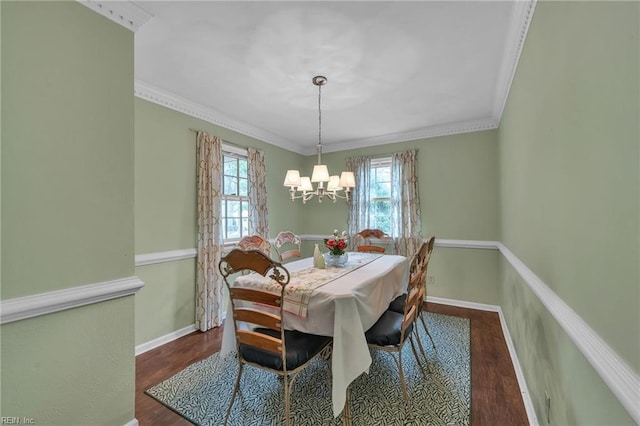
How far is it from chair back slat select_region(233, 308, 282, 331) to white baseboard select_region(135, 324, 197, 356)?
1694 millimetres

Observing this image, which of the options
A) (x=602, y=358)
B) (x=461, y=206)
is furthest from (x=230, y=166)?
(x=602, y=358)

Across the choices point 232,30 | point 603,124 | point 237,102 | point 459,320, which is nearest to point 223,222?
point 237,102

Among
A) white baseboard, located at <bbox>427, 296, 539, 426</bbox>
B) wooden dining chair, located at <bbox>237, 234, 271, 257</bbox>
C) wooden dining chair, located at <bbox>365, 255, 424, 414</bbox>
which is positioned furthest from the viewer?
wooden dining chair, located at <bbox>237, 234, 271, 257</bbox>

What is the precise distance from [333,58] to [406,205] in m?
2.60

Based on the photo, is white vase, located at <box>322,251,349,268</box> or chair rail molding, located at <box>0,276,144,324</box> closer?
chair rail molding, located at <box>0,276,144,324</box>

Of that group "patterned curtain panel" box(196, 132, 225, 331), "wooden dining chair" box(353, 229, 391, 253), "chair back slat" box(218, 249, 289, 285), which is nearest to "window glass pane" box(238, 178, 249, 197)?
"patterned curtain panel" box(196, 132, 225, 331)

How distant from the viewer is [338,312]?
1688mm

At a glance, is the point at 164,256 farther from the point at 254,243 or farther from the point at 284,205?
the point at 284,205

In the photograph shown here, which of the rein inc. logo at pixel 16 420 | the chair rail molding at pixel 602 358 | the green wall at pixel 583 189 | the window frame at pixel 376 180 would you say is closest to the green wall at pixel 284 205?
the window frame at pixel 376 180

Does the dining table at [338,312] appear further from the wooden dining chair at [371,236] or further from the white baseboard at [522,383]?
the wooden dining chair at [371,236]

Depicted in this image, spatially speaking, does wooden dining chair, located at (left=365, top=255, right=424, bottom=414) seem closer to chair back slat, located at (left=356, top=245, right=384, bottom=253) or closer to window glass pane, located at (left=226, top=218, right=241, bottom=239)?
chair back slat, located at (left=356, top=245, right=384, bottom=253)

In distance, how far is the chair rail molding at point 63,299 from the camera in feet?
3.85

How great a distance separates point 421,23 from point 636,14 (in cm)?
145

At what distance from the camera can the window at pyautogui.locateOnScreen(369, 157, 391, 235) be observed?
446cm
